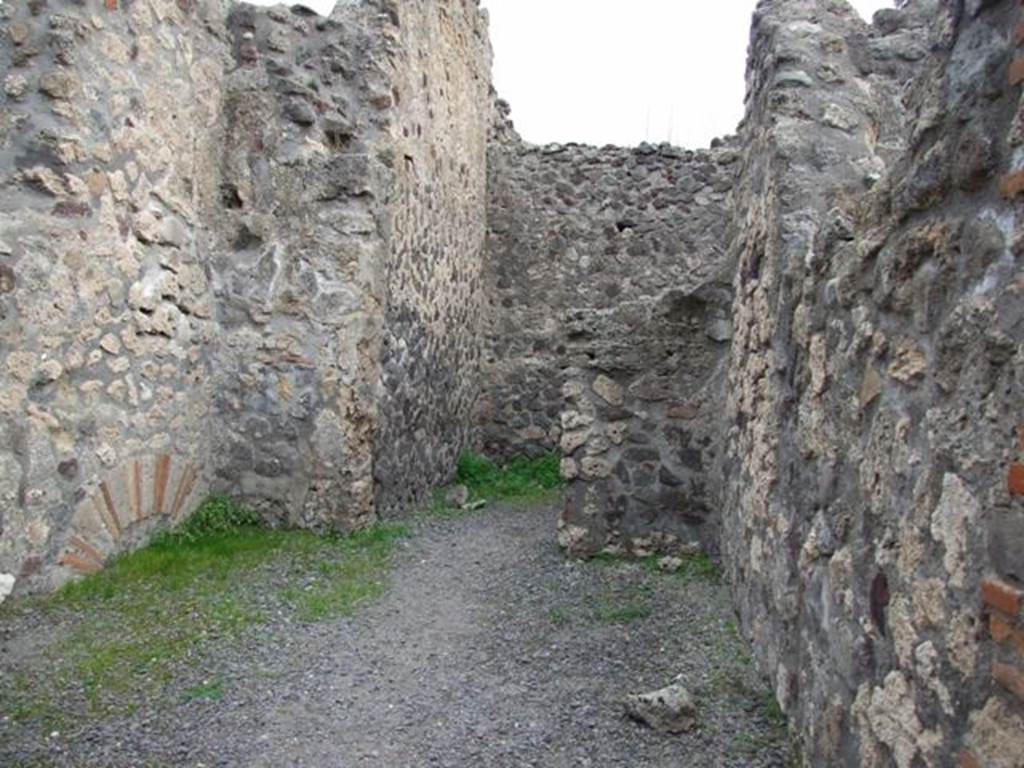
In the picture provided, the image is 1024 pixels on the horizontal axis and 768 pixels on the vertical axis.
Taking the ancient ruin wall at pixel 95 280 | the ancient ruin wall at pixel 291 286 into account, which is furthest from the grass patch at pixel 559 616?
the ancient ruin wall at pixel 95 280

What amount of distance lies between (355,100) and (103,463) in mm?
2867

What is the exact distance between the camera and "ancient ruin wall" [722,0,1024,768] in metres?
1.56

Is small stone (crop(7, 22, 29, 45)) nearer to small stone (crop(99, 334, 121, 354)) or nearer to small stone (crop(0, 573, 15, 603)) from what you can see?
small stone (crop(99, 334, 121, 354))

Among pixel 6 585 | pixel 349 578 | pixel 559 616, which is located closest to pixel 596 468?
pixel 559 616

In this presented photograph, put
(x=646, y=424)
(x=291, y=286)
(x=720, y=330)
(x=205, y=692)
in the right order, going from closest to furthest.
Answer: (x=205, y=692) < (x=720, y=330) < (x=646, y=424) < (x=291, y=286)

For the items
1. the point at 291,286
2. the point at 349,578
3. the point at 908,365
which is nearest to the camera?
the point at 908,365

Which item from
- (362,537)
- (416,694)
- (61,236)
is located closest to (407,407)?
(362,537)

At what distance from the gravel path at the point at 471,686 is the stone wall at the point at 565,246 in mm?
3796

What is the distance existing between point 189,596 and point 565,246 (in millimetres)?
5376

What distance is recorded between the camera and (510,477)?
7840 millimetres

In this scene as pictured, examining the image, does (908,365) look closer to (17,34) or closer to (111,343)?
(111,343)

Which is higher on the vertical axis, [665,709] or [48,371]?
[48,371]

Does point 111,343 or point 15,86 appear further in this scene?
point 111,343

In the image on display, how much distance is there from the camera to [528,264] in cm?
855
